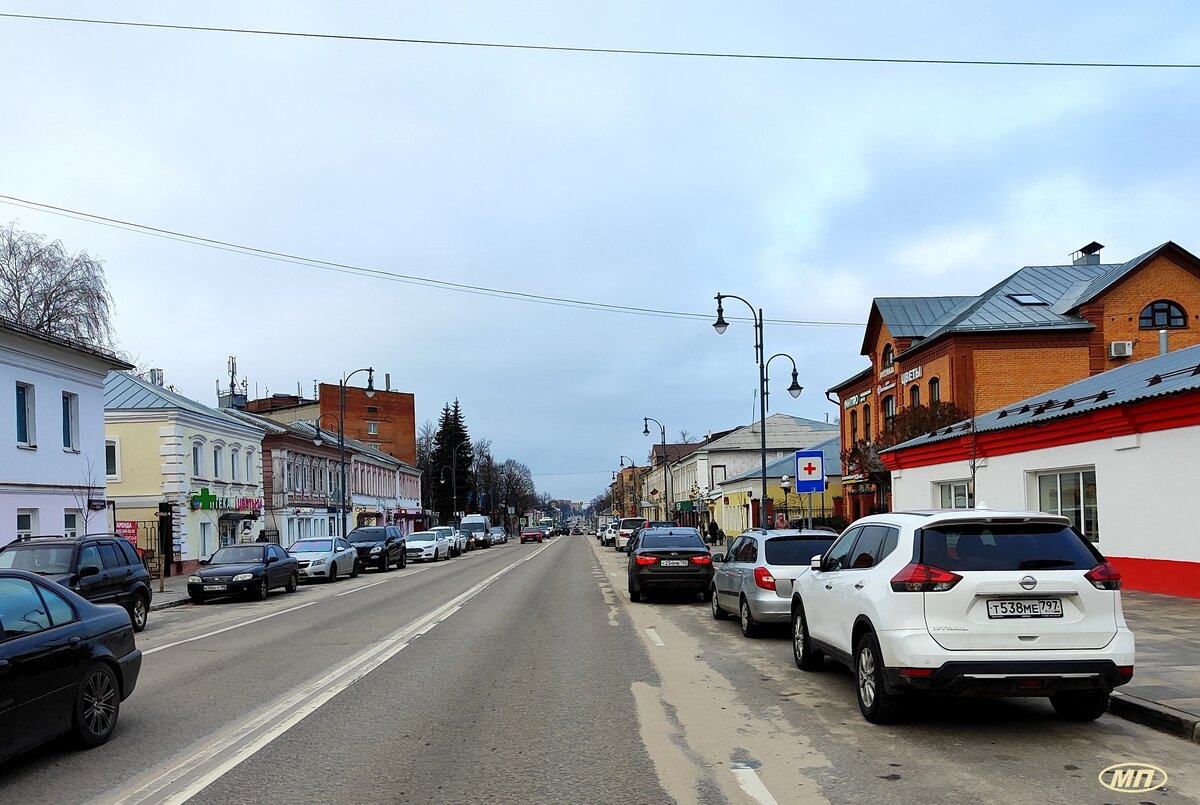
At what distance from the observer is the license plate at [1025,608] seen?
706 centimetres

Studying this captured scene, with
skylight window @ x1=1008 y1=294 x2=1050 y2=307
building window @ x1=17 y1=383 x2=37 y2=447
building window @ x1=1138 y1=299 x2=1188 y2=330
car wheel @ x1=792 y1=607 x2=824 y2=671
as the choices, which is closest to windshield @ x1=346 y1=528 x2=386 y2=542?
building window @ x1=17 y1=383 x2=37 y2=447

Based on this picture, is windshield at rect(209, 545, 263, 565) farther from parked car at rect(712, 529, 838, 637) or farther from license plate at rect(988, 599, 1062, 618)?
A: license plate at rect(988, 599, 1062, 618)

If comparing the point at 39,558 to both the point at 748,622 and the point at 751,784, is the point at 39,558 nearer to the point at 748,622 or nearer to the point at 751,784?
the point at 748,622

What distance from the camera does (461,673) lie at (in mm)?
10438

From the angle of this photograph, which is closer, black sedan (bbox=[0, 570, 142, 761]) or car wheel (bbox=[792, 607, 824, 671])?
black sedan (bbox=[0, 570, 142, 761])

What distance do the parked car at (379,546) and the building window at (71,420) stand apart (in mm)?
11250

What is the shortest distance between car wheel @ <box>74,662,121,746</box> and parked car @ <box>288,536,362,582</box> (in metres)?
22.9

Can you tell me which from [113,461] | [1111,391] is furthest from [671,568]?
[113,461]

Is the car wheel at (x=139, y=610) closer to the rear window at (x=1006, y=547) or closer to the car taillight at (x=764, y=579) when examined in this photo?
the car taillight at (x=764, y=579)

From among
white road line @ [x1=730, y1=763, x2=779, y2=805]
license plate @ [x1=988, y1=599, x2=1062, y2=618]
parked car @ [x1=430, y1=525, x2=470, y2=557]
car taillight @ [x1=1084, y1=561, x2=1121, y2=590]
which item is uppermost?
car taillight @ [x1=1084, y1=561, x2=1121, y2=590]

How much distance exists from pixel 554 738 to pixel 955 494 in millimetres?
20653

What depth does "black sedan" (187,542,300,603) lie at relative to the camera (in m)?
22.9

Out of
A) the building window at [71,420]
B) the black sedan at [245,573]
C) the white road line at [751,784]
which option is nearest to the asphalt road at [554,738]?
the white road line at [751,784]

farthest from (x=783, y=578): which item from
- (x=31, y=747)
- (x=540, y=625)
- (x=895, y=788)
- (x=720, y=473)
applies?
(x=720, y=473)
